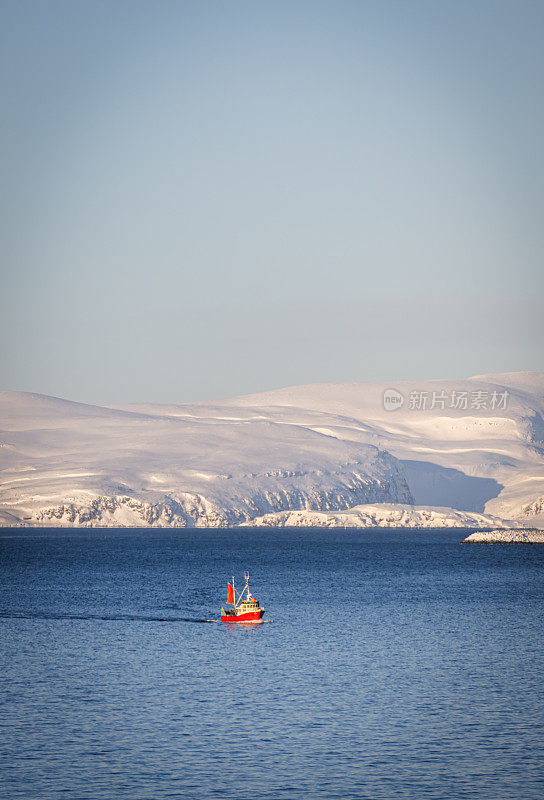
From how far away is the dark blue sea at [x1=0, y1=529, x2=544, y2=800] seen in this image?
39.7 meters

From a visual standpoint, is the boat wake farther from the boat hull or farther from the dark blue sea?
the boat hull

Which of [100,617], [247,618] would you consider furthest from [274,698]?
[100,617]

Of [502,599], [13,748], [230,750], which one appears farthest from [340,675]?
[502,599]

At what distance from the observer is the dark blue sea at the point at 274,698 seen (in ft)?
130

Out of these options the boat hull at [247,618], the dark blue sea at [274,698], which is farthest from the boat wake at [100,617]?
the boat hull at [247,618]

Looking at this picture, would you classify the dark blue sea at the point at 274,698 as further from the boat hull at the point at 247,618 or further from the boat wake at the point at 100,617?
the boat hull at the point at 247,618

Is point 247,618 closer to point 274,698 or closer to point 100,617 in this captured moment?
point 100,617

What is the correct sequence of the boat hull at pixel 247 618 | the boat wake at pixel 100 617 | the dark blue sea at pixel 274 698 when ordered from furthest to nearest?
1. the boat wake at pixel 100 617
2. the boat hull at pixel 247 618
3. the dark blue sea at pixel 274 698

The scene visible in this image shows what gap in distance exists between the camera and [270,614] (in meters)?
→ 94.6

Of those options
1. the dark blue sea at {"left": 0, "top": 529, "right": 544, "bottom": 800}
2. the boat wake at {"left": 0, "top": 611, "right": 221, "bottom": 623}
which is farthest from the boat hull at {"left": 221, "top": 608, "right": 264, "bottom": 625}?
the boat wake at {"left": 0, "top": 611, "right": 221, "bottom": 623}

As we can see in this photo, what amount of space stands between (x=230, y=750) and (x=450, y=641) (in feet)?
115

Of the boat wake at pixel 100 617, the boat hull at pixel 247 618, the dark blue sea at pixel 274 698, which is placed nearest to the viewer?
the dark blue sea at pixel 274 698

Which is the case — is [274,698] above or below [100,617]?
below

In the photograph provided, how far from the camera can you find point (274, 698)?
179ft
